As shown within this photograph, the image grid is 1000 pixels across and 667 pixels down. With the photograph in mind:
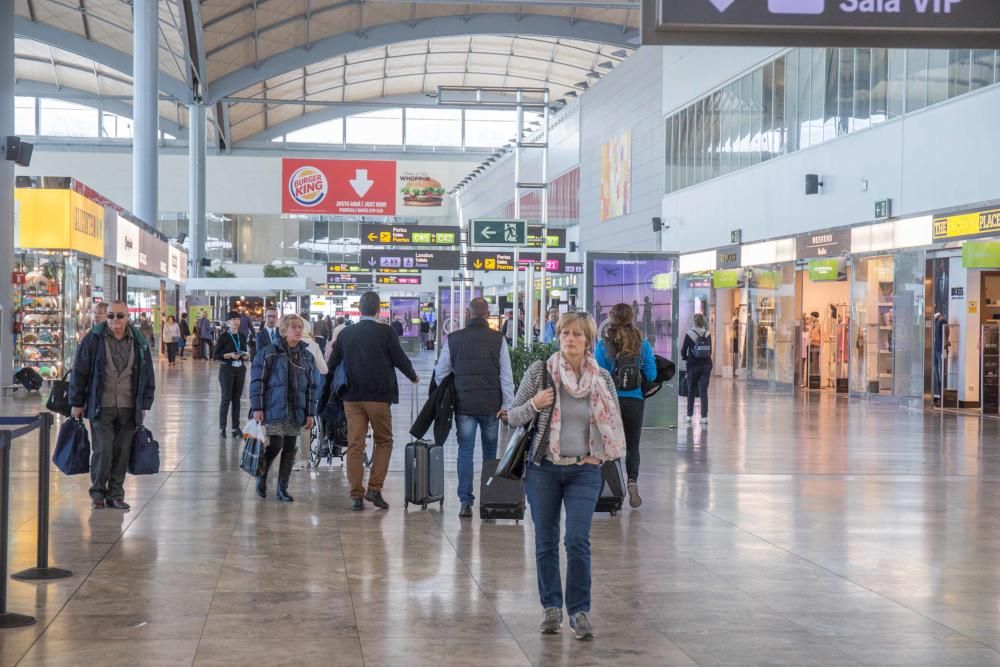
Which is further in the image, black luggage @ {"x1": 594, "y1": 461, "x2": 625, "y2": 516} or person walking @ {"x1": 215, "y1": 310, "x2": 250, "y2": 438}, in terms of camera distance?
person walking @ {"x1": 215, "y1": 310, "x2": 250, "y2": 438}

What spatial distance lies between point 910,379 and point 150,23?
74.9ft

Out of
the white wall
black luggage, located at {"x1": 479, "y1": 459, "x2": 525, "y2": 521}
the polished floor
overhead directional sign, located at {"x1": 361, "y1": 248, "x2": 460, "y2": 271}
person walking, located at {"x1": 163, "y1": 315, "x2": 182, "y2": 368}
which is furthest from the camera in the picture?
overhead directional sign, located at {"x1": 361, "y1": 248, "x2": 460, "y2": 271}

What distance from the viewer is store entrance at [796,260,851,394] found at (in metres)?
31.2

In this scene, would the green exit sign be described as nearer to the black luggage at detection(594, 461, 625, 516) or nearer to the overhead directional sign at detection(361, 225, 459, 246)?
the black luggage at detection(594, 461, 625, 516)

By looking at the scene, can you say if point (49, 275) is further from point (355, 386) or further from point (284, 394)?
point (355, 386)

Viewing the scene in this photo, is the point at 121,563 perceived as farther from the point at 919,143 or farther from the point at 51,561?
the point at 919,143

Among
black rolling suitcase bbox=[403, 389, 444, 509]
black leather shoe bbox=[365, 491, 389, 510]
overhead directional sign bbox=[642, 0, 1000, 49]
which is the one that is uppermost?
overhead directional sign bbox=[642, 0, 1000, 49]

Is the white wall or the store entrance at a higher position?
the white wall

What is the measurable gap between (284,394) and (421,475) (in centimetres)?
147

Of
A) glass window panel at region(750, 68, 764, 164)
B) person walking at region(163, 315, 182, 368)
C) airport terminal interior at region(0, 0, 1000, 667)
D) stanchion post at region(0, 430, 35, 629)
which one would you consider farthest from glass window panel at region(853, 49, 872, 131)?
person walking at region(163, 315, 182, 368)

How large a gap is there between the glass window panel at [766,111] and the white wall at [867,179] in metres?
0.45

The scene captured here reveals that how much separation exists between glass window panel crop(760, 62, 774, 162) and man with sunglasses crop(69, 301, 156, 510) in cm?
2378

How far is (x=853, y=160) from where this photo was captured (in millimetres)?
27641

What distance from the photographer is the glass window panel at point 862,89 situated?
89.1ft
